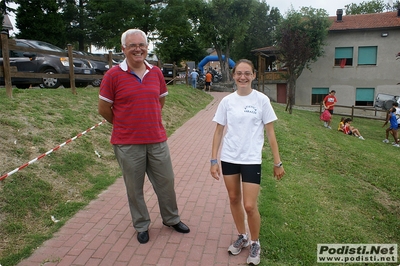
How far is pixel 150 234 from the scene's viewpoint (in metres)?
3.61

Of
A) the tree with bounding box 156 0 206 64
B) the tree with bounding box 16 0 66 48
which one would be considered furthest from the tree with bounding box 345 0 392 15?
the tree with bounding box 16 0 66 48

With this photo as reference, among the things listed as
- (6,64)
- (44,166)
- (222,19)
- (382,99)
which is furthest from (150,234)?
(222,19)

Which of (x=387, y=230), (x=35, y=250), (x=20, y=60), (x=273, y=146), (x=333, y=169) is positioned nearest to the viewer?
(x=273, y=146)

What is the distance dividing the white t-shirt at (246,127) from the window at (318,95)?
26.6 metres

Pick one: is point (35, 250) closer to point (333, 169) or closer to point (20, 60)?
point (333, 169)

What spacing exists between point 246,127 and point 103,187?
289 cm

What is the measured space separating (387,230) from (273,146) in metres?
3.28

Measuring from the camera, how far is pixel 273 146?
119 inches

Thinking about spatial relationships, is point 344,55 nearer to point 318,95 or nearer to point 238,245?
point 318,95

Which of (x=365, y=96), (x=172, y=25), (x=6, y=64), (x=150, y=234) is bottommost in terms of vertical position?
(x=150, y=234)

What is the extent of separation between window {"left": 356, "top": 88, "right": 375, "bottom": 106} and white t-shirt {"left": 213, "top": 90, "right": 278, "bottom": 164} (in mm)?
27064

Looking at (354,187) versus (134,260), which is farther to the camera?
(354,187)

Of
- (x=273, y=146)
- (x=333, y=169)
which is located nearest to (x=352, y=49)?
(x=333, y=169)

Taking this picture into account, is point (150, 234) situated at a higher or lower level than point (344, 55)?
lower
